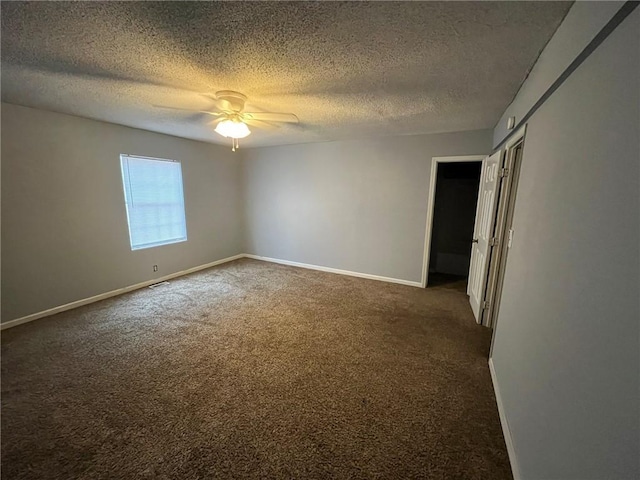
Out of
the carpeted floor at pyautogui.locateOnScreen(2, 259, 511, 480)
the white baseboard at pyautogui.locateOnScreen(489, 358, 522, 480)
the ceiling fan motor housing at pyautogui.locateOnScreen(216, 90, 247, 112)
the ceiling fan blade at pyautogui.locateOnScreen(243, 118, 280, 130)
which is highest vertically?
the ceiling fan blade at pyautogui.locateOnScreen(243, 118, 280, 130)

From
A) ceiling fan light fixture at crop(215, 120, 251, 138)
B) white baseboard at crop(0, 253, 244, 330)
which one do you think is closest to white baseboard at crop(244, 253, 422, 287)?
white baseboard at crop(0, 253, 244, 330)

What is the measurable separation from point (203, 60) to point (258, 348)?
2.40 metres

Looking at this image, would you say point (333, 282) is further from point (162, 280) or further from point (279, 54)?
point (279, 54)

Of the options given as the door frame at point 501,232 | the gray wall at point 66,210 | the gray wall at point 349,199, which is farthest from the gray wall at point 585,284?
the gray wall at point 66,210

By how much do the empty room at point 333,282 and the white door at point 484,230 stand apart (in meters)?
0.04

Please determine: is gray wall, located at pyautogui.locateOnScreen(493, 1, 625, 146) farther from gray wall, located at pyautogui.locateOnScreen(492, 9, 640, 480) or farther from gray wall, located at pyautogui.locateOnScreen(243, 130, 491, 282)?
gray wall, located at pyautogui.locateOnScreen(243, 130, 491, 282)

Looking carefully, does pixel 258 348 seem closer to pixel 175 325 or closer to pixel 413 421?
pixel 175 325

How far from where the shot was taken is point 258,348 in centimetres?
254

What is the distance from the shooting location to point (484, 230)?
122 inches

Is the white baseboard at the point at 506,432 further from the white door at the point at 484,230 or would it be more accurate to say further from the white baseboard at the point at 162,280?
the white baseboard at the point at 162,280

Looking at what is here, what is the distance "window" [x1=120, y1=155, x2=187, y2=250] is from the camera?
382 cm

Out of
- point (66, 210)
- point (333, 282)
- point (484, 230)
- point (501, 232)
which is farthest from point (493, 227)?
point (66, 210)

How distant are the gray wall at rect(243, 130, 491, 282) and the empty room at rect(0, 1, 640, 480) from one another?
6cm

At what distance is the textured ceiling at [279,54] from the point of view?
4.25 ft
